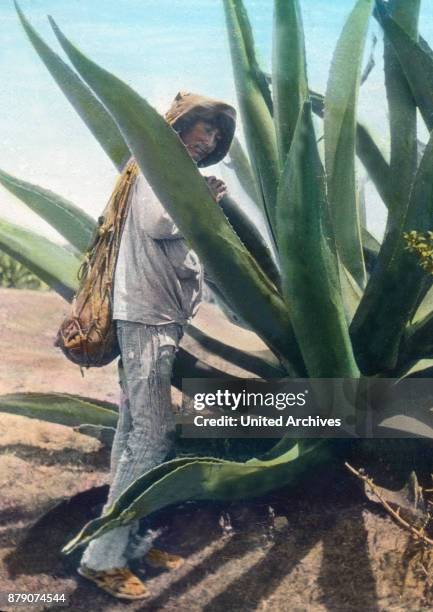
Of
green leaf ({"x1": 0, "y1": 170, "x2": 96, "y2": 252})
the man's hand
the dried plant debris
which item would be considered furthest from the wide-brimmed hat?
the dried plant debris

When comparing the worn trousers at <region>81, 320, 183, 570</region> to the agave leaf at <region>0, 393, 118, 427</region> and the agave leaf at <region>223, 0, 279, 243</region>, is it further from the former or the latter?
the agave leaf at <region>223, 0, 279, 243</region>

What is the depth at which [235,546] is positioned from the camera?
160cm

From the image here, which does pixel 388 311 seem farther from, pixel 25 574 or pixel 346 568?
pixel 25 574

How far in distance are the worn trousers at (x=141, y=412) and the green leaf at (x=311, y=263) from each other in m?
0.28

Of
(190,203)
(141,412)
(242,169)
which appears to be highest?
(242,169)

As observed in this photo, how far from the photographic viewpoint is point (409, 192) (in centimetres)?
153

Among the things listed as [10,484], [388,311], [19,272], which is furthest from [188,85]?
[19,272]

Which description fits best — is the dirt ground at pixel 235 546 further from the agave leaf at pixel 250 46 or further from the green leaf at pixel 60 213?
the agave leaf at pixel 250 46

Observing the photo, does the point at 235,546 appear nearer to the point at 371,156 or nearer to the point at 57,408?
the point at 57,408

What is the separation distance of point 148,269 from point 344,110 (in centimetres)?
49

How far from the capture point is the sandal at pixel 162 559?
5.24 ft

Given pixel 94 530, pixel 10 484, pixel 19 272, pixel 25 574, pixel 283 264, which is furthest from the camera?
pixel 19 272

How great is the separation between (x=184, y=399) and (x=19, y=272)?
5.56 ft

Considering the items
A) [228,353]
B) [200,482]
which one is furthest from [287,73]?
[200,482]
